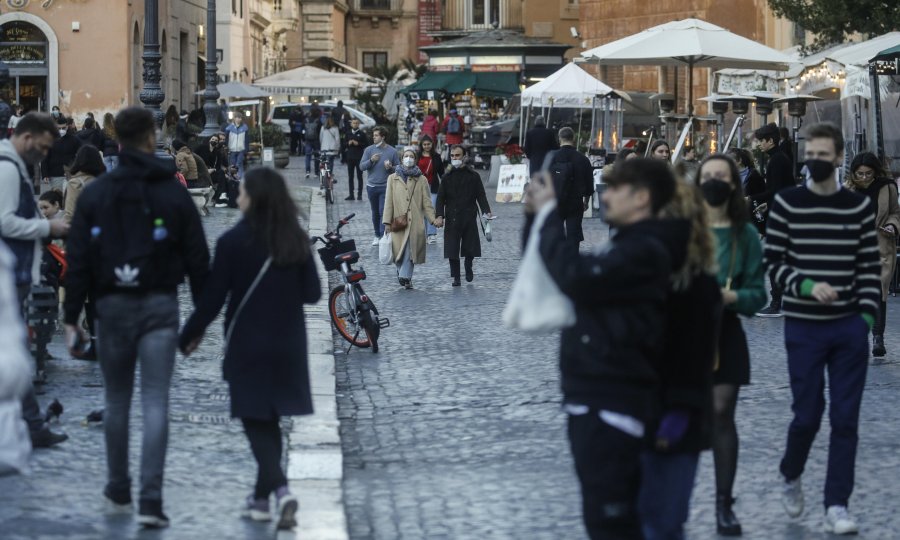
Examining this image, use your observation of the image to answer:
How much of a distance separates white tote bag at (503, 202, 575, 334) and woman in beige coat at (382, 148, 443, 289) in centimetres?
1228

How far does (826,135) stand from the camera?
24.3 feet

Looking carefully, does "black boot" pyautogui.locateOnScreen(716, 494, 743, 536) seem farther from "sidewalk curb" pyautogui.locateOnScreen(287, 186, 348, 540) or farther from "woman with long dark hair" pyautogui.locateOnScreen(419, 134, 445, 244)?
"woman with long dark hair" pyautogui.locateOnScreen(419, 134, 445, 244)

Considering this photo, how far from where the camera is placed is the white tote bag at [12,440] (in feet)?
17.2

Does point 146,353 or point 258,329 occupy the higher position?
point 258,329

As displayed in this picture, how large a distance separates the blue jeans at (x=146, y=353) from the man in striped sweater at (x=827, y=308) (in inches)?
104

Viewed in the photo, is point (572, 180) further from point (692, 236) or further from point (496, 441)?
point (692, 236)

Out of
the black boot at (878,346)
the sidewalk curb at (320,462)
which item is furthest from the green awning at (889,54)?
the sidewalk curb at (320,462)

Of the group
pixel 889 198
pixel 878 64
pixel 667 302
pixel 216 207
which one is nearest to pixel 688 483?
pixel 667 302

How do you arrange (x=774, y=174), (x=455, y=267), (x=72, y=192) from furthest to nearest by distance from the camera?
(x=455, y=267) → (x=774, y=174) → (x=72, y=192)

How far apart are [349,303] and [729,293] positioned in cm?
655

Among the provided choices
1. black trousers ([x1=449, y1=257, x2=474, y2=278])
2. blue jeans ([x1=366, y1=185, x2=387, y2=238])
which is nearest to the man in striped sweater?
black trousers ([x1=449, y1=257, x2=474, y2=278])

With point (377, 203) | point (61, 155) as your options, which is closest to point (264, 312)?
point (377, 203)

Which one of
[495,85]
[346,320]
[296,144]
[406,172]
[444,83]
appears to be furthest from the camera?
[296,144]

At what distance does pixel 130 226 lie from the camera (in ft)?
23.0
